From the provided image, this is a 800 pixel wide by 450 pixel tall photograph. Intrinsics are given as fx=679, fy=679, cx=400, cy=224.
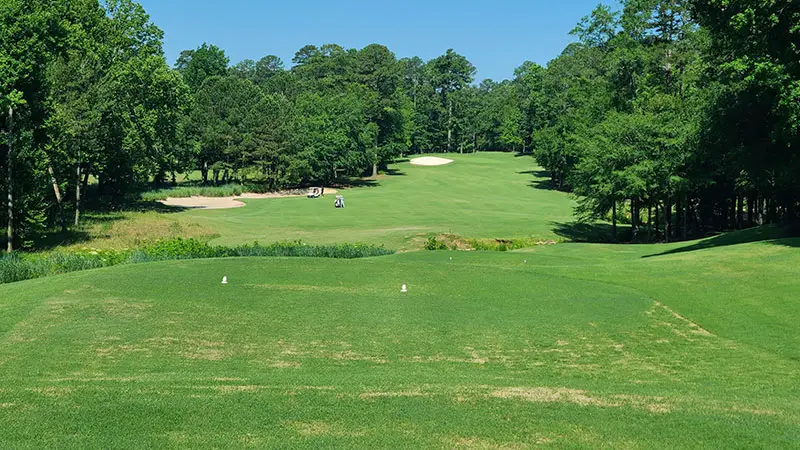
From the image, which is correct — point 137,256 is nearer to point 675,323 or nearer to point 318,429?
point 675,323

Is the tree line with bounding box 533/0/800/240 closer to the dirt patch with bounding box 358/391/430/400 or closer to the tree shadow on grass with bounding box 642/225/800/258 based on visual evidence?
the tree shadow on grass with bounding box 642/225/800/258

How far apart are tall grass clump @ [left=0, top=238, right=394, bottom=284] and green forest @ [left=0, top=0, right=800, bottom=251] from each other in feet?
29.5

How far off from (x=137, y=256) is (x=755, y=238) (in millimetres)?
32246

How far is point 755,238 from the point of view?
37281 mm

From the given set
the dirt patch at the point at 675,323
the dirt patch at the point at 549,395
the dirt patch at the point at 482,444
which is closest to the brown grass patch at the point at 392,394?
the dirt patch at the point at 549,395

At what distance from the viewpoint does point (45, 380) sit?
12.5 metres

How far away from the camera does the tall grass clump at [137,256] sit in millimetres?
28369

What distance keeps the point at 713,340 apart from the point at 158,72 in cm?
5491

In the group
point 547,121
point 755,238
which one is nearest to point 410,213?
point 755,238

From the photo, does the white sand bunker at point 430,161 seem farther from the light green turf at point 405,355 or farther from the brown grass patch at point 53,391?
the brown grass patch at point 53,391

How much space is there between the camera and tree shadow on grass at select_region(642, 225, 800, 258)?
109ft

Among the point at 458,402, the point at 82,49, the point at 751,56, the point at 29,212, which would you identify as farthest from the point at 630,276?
→ the point at 82,49

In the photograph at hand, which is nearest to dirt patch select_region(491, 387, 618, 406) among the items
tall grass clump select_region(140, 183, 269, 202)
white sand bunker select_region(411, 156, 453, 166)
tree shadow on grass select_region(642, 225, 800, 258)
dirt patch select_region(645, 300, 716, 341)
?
dirt patch select_region(645, 300, 716, 341)

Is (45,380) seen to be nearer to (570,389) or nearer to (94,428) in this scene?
(94,428)
